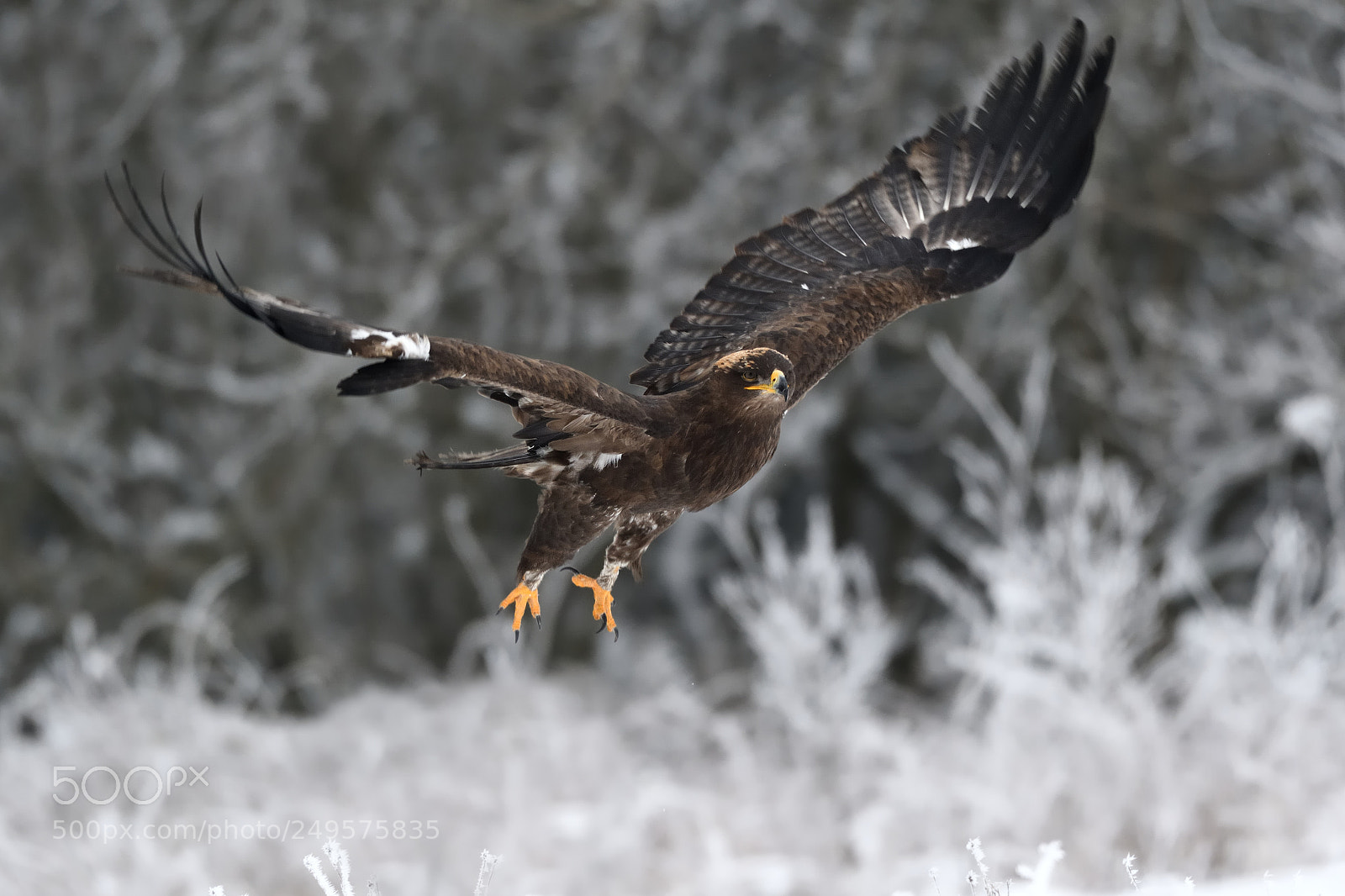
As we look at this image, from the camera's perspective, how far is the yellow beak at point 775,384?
6.77 feet

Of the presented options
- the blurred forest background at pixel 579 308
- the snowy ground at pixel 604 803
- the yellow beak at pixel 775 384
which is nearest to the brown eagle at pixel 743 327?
the yellow beak at pixel 775 384

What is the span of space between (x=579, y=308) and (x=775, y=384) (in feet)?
22.1

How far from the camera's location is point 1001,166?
3477mm

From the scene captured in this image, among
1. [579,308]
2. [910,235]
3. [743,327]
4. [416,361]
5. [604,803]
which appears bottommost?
[604,803]

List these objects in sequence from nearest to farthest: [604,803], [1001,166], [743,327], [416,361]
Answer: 1. [416,361]
2. [743,327]
3. [1001,166]
4. [604,803]

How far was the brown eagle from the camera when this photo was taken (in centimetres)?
198

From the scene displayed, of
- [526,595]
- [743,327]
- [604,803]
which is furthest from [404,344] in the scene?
[604,803]

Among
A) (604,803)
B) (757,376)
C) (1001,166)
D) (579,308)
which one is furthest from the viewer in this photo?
(579,308)

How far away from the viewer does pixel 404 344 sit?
196 cm

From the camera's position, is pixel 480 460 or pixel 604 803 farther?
pixel 604 803

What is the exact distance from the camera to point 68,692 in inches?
289

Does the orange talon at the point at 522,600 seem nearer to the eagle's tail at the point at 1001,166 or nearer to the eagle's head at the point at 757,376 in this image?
the eagle's head at the point at 757,376

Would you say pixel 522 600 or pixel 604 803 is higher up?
pixel 522 600

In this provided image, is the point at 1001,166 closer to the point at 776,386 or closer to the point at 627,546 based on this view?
the point at 776,386
